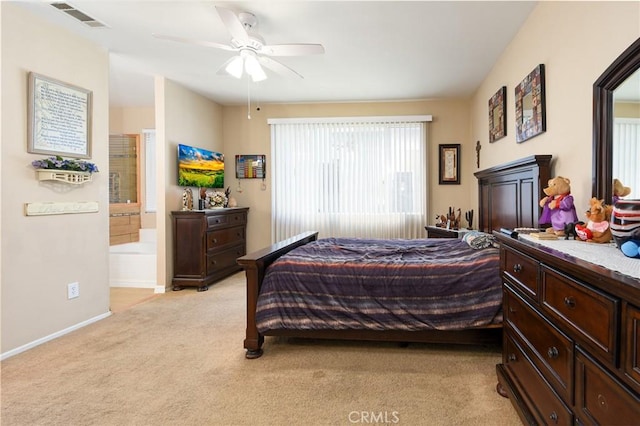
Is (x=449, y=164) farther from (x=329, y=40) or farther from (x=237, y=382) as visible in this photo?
(x=237, y=382)

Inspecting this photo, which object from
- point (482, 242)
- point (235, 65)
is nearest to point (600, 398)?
point (482, 242)

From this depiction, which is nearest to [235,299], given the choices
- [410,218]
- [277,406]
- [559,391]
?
[277,406]

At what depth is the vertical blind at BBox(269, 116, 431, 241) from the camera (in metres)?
5.05

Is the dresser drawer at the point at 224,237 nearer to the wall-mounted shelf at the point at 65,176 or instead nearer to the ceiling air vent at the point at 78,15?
the wall-mounted shelf at the point at 65,176

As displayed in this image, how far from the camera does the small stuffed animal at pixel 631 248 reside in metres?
A: 1.07

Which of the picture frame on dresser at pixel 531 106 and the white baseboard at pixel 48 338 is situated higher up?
the picture frame on dresser at pixel 531 106

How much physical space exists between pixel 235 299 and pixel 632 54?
3.67m

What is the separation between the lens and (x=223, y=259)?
4633 millimetres

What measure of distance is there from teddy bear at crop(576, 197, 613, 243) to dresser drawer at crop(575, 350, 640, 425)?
62 centimetres

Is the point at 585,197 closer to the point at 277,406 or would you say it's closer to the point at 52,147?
the point at 277,406

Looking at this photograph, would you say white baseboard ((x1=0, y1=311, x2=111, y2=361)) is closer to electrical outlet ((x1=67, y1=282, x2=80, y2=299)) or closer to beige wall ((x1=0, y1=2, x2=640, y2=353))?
beige wall ((x1=0, y1=2, x2=640, y2=353))

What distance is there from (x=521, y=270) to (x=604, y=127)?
0.94 m

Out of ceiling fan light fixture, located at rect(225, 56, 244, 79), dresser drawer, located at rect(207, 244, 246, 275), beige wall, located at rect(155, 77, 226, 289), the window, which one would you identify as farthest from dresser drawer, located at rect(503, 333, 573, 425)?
the window

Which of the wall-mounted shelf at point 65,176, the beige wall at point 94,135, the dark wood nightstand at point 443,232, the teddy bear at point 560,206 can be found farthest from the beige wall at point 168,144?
the teddy bear at point 560,206
